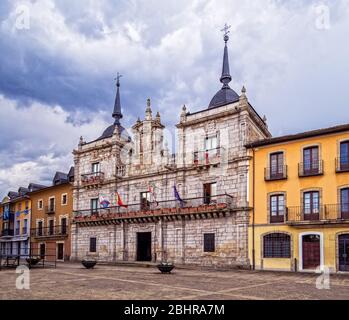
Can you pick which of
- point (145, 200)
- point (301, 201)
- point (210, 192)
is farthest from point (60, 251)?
point (301, 201)

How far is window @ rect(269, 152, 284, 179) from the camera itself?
26.8 metres

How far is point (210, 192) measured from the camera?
1182 inches

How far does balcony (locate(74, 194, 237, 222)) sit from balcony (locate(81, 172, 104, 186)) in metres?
2.63

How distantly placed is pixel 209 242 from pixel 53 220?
70.2 ft

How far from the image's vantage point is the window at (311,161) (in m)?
25.3

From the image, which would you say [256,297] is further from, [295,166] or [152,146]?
[152,146]

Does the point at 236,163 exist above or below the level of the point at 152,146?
below

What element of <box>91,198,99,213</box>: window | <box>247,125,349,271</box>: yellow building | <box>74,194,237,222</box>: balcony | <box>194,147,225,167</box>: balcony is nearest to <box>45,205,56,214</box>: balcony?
<box>74,194,237,222</box>: balcony

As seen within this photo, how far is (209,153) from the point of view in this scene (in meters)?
30.4

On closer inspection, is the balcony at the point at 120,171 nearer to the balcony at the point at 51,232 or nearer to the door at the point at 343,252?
the balcony at the point at 51,232
